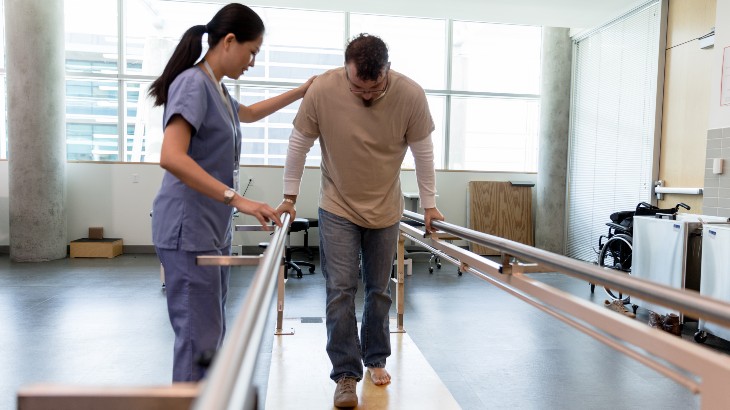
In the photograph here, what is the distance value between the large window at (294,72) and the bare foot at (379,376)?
504cm

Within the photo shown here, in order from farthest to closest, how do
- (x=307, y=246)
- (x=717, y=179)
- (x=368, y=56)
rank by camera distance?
1. (x=307, y=246)
2. (x=717, y=179)
3. (x=368, y=56)

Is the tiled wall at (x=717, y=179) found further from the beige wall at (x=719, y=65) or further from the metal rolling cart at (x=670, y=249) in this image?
the metal rolling cart at (x=670, y=249)

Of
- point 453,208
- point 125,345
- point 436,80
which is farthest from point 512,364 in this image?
point 436,80

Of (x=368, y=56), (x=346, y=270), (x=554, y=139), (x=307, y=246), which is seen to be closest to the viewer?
(x=368, y=56)

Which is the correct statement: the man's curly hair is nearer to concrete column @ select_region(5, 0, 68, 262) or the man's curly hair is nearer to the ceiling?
the ceiling

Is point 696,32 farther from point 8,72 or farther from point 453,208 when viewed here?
point 8,72

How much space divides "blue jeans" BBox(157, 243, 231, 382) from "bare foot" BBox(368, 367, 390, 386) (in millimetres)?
918

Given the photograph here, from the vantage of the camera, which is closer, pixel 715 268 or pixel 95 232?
pixel 715 268

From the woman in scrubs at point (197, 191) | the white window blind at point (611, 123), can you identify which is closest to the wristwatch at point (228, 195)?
the woman in scrubs at point (197, 191)

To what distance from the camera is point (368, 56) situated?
5.31 feet

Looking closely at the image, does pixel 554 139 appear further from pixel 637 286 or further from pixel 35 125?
pixel 637 286

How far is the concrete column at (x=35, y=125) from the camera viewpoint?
553 centimetres

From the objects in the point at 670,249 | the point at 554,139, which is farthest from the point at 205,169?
the point at 554,139

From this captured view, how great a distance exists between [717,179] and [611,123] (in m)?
2.04
